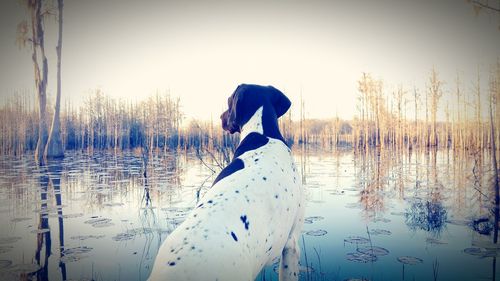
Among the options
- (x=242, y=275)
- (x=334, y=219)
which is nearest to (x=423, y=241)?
(x=334, y=219)

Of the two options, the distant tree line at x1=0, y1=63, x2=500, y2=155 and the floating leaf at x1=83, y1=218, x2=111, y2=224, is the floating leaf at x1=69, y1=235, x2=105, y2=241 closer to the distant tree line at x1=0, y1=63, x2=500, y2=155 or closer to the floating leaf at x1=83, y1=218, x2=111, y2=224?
the floating leaf at x1=83, y1=218, x2=111, y2=224

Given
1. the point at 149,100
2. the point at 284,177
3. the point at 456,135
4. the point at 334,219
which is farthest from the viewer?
the point at 149,100

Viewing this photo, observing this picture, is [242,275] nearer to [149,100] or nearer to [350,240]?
[350,240]

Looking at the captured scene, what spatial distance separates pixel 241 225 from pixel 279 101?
1946mm

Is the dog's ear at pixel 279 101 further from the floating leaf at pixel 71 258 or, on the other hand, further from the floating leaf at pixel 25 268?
the floating leaf at pixel 25 268

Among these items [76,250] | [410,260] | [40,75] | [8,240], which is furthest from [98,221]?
[40,75]

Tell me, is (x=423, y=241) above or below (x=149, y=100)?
below

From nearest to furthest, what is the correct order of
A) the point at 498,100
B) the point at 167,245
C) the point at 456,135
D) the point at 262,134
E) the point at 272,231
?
the point at 167,245
the point at 272,231
the point at 262,134
the point at 498,100
the point at 456,135

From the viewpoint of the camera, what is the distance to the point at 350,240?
4242mm

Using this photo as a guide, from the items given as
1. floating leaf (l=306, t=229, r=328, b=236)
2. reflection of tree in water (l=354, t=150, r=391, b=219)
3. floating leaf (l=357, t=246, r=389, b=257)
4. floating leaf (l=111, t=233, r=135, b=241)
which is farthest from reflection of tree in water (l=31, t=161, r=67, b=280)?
reflection of tree in water (l=354, t=150, r=391, b=219)

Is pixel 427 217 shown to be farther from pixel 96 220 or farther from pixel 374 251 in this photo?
pixel 96 220

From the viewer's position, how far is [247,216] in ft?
6.15

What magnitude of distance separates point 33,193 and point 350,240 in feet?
26.4

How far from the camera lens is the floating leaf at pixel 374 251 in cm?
372
